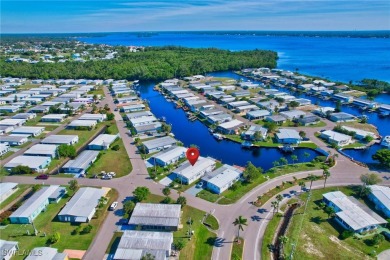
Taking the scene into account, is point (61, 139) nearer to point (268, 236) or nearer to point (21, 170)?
point (21, 170)

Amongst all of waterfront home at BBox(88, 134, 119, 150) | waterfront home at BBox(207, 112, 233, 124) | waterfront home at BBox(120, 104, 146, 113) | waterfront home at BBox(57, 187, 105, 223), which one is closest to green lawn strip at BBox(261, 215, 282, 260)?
waterfront home at BBox(57, 187, 105, 223)

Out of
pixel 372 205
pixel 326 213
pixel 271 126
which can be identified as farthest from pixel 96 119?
pixel 372 205

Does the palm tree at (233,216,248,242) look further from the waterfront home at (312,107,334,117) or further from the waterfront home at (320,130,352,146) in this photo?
the waterfront home at (312,107,334,117)

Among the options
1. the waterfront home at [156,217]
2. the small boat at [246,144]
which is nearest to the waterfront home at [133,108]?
the small boat at [246,144]

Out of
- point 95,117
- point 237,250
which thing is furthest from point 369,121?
point 95,117

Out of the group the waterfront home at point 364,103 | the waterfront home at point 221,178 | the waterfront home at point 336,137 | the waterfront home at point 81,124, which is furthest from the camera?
the waterfront home at point 364,103

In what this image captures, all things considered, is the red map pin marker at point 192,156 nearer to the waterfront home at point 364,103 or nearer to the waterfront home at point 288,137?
the waterfront home at point 288,137

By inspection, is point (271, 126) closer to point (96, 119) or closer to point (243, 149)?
point (243, 149)

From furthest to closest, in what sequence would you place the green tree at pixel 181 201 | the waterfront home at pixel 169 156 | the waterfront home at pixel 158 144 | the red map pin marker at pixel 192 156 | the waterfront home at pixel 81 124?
1. the waterfront home at pixel 81 124
2. the waterfront home at pixel 158 144
3. the waterfront home at pixel 169 156
4. the red map pin marker at pixel 192 156
5. the green tree at pixel 181 201
